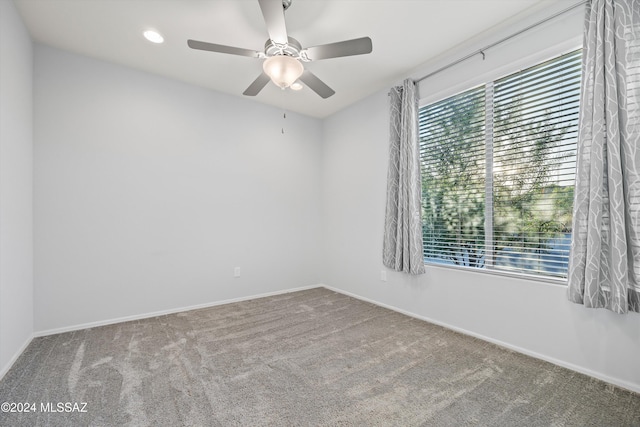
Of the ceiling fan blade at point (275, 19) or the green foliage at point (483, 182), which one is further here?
the green foliage at point (483, 182)

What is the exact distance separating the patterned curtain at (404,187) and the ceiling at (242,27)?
1.38 feet

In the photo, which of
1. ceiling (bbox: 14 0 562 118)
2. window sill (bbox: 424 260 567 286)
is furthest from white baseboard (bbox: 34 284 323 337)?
ceiling (bbox: 14 0 562 118)

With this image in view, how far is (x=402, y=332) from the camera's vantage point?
269 centimetres

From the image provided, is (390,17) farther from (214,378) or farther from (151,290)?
(151,290)

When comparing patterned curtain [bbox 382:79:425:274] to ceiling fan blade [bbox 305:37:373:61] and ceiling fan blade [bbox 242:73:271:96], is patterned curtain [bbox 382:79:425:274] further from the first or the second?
ceiling fan blade [bbox 242:73:271:96]

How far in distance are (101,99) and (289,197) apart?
243cm

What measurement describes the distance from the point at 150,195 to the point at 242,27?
2.01 m

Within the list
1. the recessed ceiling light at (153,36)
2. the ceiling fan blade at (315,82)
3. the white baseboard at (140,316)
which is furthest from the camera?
the white baseboard at (140,316)

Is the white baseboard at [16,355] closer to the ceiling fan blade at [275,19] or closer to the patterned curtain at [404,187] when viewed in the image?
the ceiling fan blade at [275,19]

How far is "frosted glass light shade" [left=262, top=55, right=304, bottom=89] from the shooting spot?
1967 mm

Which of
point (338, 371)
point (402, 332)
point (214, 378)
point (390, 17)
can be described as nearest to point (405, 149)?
point (390, 17)

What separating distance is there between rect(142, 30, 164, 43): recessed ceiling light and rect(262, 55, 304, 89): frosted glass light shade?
1.22 metres

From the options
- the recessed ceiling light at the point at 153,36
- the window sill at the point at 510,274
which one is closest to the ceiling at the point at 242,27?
the recessed ceiling light at the point at 153,36

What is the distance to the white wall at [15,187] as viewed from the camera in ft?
6.43
